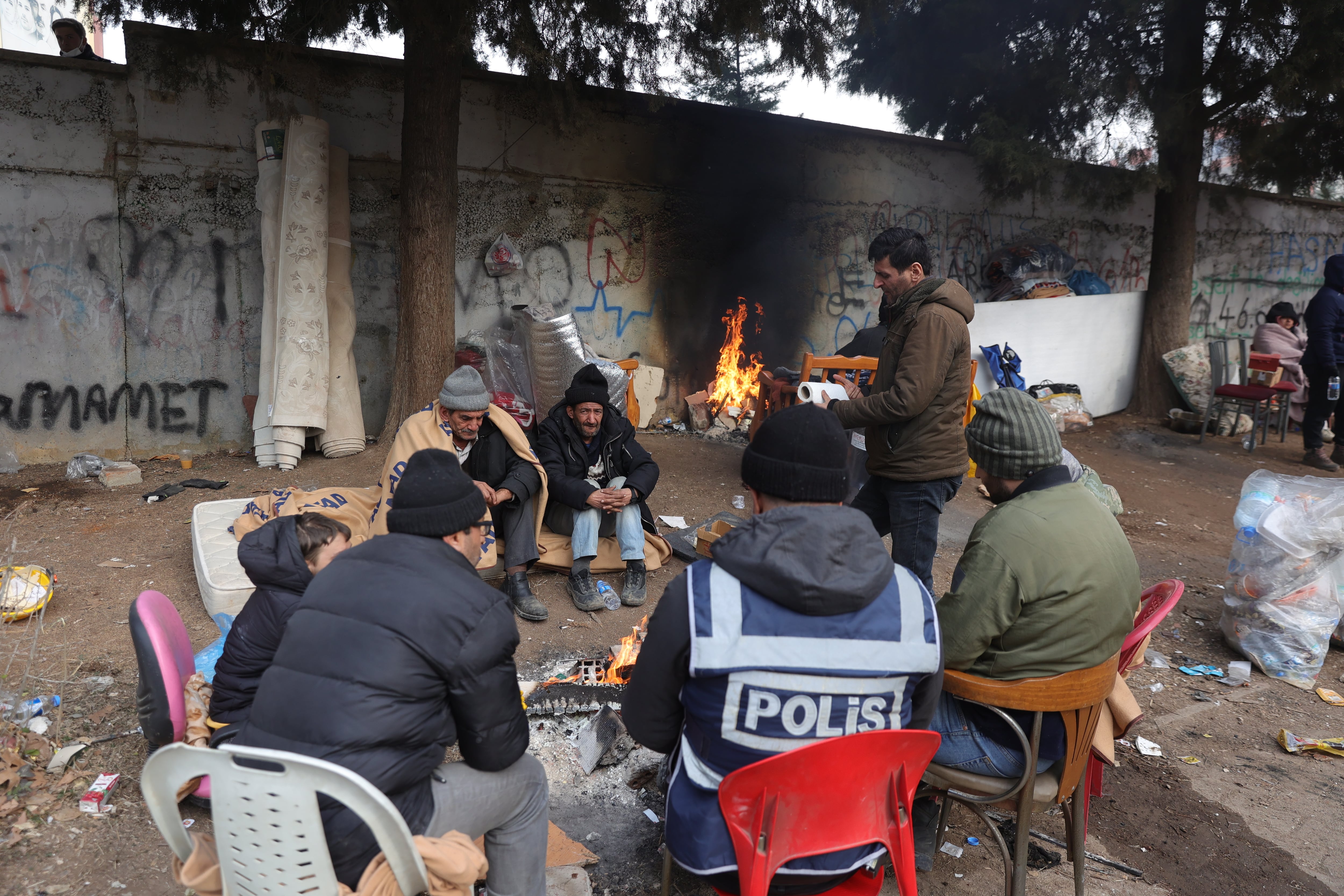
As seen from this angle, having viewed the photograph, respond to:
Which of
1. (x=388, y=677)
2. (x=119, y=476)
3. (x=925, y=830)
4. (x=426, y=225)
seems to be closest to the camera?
(x=388, y=677)

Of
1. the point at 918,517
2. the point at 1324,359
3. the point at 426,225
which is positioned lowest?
the point at 918,517

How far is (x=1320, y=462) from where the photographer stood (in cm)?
923

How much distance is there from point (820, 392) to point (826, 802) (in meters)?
2.95

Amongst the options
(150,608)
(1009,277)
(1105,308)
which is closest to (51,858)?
(150,608)

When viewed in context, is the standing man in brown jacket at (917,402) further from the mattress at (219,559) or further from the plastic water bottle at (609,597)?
the mattress at (219,559)

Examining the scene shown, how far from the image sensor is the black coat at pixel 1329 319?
29.0 ft

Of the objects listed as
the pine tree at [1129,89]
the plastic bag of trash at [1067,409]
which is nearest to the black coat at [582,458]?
the pine tree at [1129,89]

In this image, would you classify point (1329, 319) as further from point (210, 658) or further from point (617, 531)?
point (210, 658)

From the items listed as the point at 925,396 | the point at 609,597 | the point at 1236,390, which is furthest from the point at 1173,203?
the point at 609,597

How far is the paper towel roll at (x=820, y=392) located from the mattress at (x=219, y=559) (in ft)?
9.58

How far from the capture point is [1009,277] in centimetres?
1067

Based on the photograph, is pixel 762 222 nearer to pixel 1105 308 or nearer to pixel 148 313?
pixel 1105 308

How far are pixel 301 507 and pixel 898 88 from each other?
9.72 meters

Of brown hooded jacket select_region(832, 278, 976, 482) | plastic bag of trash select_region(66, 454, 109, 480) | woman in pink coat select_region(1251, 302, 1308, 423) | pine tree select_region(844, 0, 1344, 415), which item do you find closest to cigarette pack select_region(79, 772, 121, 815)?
brown hooded jacket select_region(832, 278, 976, 482)
